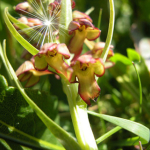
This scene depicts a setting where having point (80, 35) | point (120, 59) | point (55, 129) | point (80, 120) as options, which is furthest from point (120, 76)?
point (55, 129)

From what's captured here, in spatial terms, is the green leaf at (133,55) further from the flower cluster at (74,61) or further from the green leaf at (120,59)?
the flower cluster at (74,61)

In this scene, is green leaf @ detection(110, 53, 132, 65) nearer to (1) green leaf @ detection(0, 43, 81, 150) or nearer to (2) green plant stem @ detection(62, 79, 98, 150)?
(2) green plant stem @ detection(62, 79, 98, 150)

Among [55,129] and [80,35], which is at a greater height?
[80,35]

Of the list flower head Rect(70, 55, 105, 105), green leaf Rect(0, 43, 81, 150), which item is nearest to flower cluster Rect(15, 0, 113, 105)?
flower head Rect(70, 55, 105, 105)

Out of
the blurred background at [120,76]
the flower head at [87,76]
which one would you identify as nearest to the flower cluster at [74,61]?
the flower head at [87,76]

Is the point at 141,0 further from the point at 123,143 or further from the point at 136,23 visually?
the point at 123,143

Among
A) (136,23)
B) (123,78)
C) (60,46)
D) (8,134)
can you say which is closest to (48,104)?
(8,134)

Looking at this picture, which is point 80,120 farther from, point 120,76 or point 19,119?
point 120,76
